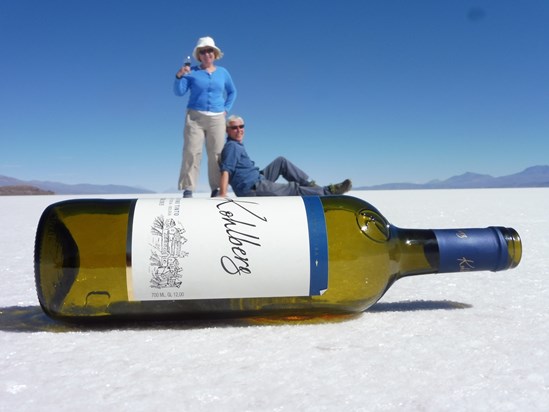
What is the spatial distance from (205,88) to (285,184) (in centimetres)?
113

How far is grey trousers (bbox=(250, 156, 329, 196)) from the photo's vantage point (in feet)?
10.1

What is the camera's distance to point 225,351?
78cm

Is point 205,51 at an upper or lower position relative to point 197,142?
upper

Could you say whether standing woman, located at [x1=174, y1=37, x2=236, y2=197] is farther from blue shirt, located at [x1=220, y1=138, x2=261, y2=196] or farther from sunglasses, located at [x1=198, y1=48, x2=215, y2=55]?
blue shirt, located at [x1=220, y1=138, x2=261, y2=196]

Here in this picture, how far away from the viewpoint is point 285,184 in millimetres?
3193

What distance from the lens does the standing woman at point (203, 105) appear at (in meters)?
3.68

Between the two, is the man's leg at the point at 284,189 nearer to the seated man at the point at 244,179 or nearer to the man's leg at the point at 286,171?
the seated man at the point at 244,179

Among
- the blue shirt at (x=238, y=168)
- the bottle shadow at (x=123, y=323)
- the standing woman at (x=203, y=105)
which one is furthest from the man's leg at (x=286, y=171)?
the bottle shadow at (x=123, y=323)

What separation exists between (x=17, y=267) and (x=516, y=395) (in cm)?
158

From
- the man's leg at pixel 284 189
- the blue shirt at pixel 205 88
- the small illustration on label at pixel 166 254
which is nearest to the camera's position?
the small illustration on label at pixel 166 254

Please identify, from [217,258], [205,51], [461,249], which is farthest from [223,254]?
[205,51]

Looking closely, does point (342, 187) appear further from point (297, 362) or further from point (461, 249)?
point (297, 362)

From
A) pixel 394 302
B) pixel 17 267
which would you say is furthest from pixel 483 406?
pixel 17 267

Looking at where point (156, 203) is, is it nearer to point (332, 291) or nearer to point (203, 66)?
point (332, 291)
